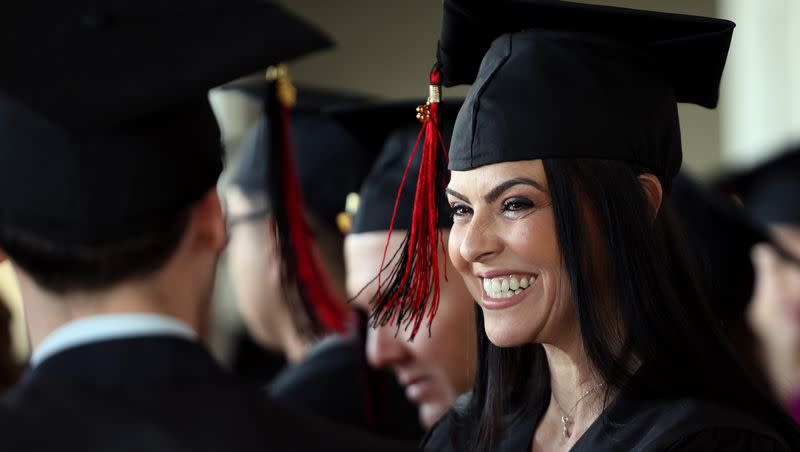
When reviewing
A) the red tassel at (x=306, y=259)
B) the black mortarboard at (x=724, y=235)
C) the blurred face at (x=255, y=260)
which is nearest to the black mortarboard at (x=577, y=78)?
the black mortarboard at (x=724, y=235)

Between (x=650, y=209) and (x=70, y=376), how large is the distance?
1.13 m

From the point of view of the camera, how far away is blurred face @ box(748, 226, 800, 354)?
4328 millimetres

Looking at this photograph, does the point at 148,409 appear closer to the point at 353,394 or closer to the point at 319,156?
the point at 353,394

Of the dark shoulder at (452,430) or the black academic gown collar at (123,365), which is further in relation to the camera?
the dark shoulder at (452,430)

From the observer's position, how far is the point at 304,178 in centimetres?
399

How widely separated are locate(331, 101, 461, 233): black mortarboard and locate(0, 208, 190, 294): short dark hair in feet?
5.21

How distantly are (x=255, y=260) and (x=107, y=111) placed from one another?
105 inches

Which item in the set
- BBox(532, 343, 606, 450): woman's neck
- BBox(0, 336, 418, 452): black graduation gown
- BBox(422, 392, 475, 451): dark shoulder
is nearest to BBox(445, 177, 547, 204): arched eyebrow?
BBox(532, 343, 606, 450): woman's neck

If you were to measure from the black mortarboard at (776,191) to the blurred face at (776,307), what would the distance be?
22 cm

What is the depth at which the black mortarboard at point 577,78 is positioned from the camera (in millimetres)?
2203

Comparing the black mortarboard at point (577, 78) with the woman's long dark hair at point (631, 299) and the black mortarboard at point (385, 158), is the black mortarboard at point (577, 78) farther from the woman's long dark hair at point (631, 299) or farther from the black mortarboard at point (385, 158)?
the black mortarboard at point (385, 158)

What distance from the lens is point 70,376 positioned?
61.2 inches

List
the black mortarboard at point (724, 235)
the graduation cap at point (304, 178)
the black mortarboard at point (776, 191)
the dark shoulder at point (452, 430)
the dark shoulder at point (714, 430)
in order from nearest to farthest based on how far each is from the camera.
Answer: the dark shoulder at point (714, 430) < the dark shoulder at point (452, 430) < the black mortarboard at point (724, 235) < the graduation cap at point (304, 178) < the black mortarboard at point (776, 191)

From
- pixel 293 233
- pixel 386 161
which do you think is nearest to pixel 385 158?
pixel 386 161
